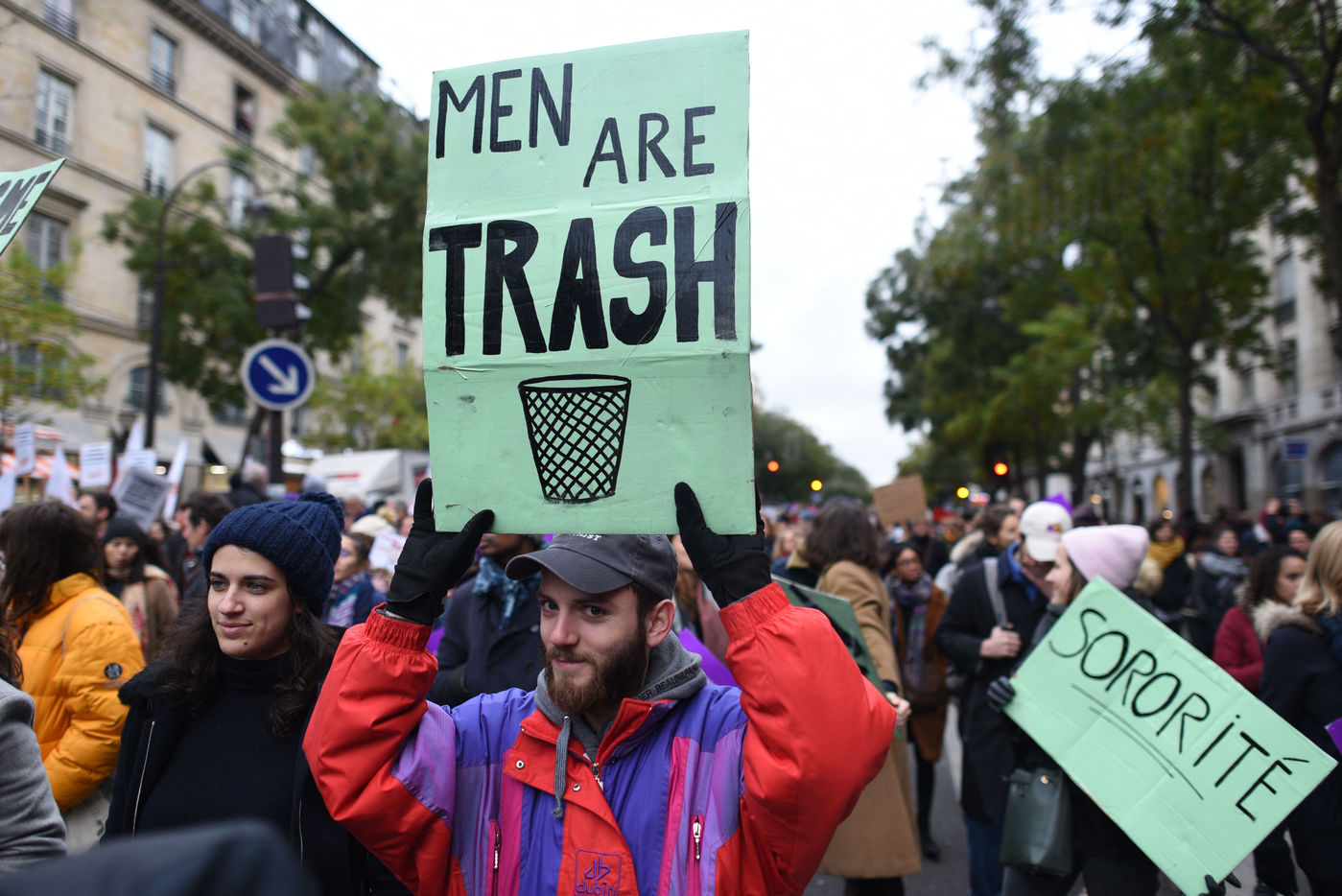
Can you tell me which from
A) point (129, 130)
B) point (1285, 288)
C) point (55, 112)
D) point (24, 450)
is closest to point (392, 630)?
point (24, 450)

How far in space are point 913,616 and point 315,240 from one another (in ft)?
53.5

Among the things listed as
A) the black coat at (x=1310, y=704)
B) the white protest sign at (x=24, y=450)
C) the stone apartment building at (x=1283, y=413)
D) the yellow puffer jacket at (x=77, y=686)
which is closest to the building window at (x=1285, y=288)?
the stone apartment building at (x=1283, y=413)

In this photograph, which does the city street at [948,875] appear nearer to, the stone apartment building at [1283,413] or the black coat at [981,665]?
the black coat at [981,665]

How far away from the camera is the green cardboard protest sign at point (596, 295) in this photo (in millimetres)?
1843

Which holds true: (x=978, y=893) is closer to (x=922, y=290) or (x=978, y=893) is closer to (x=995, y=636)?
(x=995, y=636)

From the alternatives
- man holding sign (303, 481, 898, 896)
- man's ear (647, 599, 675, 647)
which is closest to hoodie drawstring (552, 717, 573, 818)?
man holding sign (303, 481, 898, 896)

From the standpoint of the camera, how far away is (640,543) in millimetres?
2152

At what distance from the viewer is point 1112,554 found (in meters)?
3.42

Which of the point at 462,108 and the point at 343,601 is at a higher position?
the point at 462,108

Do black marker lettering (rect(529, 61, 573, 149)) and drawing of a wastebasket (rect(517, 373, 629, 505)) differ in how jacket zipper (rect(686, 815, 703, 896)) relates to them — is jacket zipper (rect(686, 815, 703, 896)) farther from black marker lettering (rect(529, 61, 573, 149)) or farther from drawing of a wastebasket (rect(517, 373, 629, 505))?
black marker lettering (rect(529, 61, 573, 149))

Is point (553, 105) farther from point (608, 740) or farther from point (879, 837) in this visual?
point (879, 837)

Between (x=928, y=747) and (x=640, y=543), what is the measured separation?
4.02m

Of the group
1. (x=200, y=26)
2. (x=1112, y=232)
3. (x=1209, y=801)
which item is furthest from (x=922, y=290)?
(x=1209, y=801)

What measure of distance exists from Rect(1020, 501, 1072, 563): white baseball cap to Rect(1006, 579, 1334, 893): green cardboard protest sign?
0.74 m
